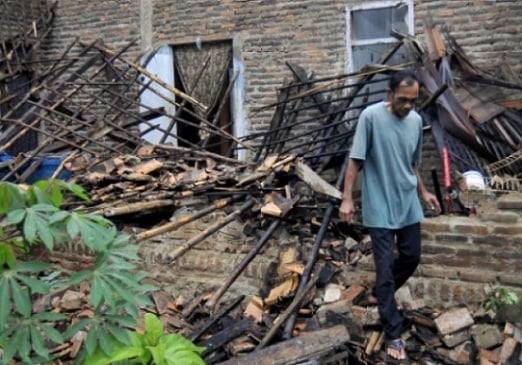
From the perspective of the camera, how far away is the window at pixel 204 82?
9.41 m

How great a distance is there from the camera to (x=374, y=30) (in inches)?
332

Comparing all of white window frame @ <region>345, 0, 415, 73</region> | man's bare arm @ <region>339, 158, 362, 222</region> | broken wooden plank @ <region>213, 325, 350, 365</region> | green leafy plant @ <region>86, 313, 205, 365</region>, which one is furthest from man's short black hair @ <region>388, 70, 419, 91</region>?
white window frame @ <region>345, 0, 415, 73</region>

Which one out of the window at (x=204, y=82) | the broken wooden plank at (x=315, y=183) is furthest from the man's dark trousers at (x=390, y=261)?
the window at (x=204, y=82)

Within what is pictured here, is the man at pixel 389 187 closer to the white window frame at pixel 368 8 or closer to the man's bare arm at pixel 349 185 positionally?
the man's bare arm at pixel 349 185

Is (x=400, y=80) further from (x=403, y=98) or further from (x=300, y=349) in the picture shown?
(x=300, y=349)

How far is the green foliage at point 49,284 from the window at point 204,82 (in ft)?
22.2

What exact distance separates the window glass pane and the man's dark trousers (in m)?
5.02

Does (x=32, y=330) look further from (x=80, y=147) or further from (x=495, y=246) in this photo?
(x=80, y=147)

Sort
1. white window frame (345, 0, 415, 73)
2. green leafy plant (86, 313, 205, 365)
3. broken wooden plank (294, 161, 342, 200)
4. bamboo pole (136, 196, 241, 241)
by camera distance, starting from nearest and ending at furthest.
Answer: green leafy plant (86, 313, 205, 365), bamboo pole (136, 196, 241, 241), broken wooden plank (294, 161, 342, 200), white window frame (345, 0, 415, 73)

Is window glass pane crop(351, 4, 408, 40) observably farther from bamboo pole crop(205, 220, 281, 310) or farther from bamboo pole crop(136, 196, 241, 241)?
bamboo pole crop(205, 220, 281, 310)

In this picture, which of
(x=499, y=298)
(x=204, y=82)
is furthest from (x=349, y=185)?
(x=204, y=82)

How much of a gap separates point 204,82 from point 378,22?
9.94 feet

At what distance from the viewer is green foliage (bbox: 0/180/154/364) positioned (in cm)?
220

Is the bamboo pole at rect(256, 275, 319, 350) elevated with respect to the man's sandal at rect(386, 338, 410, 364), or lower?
elevated
